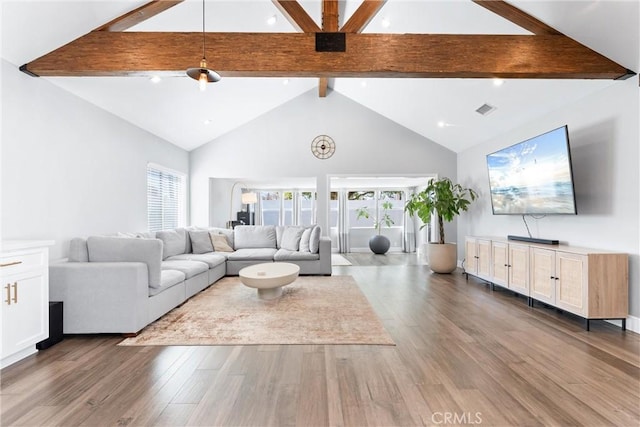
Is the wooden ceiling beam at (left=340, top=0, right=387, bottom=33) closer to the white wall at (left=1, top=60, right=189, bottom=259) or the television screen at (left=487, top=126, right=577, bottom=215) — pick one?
the television screen at (left=487, top=126, right=577, bottom=215)

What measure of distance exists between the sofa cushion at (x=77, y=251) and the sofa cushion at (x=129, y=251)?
0.04 meters

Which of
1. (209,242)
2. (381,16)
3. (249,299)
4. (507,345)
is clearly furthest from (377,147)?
(507,345)

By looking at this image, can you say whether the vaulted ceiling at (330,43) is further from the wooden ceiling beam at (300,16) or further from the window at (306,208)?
the window at (306,208)

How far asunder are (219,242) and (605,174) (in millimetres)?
5564

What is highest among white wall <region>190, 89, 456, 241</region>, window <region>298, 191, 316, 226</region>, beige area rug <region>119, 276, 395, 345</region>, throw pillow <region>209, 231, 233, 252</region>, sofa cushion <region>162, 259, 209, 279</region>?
white wall <region>190, 89, 456, 241</region>

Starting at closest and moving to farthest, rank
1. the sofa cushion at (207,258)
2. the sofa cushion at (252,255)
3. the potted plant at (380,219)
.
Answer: the sofa cushion at (207,258) < the sofa cushion at (252,255) < the potted plant at (380,219)

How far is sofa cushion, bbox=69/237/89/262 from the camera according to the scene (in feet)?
10.7

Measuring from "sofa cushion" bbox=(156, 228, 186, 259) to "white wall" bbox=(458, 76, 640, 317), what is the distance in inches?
212

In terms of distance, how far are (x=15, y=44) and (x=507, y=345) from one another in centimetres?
494

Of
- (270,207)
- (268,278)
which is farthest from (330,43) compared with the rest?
(270,207)

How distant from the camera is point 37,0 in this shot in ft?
8.58

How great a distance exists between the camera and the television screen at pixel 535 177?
3578mm

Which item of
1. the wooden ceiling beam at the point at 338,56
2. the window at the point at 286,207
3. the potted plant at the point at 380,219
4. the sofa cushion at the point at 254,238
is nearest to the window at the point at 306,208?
the window at the point at 286,207

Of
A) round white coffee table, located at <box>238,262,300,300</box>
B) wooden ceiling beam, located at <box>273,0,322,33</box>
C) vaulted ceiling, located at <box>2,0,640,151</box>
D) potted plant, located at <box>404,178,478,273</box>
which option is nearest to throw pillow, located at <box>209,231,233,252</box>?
round white coffee table, located at <box>238,262,300,300</box>
